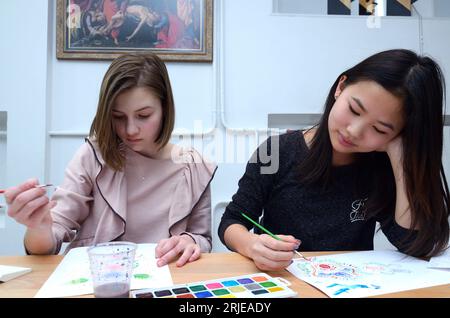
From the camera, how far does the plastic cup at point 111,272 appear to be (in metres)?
0.46

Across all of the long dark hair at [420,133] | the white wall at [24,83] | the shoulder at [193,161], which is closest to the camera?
the long dark hair at [420,133]

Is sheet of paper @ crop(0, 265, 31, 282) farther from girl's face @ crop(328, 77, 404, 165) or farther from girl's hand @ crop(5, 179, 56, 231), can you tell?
girl's face @ crop(328, 77, 404, 165)

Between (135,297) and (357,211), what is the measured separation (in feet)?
2.02

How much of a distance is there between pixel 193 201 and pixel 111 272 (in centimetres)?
46

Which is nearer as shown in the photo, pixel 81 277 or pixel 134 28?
pixel 81 277

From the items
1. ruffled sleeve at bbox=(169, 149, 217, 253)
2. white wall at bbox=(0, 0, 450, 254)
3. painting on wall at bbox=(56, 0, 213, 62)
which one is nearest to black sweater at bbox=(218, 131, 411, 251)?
ruffled sleeve at bbox=(169, 149, 217, 253)

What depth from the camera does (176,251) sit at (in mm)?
681

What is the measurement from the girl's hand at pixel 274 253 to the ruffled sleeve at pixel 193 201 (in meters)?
0.26

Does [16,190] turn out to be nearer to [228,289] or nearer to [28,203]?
[28,203]

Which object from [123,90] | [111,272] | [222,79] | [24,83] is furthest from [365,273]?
[24,83]

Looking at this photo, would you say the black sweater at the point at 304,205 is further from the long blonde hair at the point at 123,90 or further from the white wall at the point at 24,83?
the white wall at the point at 24,83

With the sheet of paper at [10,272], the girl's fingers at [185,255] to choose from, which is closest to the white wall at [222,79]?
the girl's fingers at [185,255]

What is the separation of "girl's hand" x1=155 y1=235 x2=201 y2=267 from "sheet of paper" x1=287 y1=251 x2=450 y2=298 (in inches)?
7.2

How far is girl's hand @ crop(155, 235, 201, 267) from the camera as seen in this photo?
0.65 m
